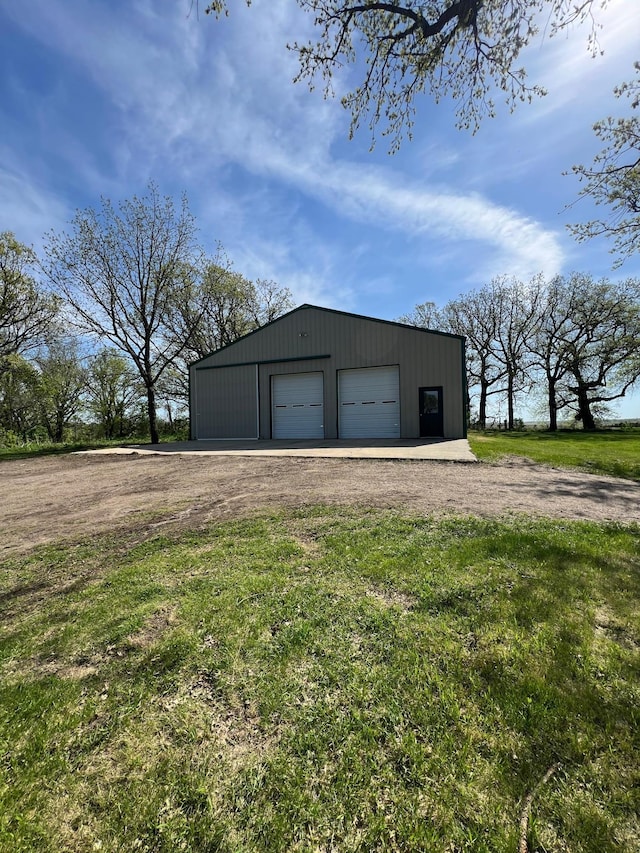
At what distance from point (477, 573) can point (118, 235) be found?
20.0m

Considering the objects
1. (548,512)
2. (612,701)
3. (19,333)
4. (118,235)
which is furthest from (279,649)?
(19,333)

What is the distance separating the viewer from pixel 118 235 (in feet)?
54.8

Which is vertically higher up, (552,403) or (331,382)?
(331,382)

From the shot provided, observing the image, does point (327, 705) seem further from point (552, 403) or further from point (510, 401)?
point (510, 401)

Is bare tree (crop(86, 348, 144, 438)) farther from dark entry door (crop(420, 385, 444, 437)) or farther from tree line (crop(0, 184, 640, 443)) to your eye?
dark entry door (crop(420, 385, 444, 437))

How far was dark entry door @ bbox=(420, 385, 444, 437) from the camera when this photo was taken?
13438 mm

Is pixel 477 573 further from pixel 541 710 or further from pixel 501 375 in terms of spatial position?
pixel 501 375

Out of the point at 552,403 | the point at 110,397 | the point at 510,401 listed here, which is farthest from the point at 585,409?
the point at 110,397

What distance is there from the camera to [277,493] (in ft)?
17.4

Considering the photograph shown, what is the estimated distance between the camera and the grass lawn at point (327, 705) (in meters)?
1.14

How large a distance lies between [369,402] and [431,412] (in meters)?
2.40

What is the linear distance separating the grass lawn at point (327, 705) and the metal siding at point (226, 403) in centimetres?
1356

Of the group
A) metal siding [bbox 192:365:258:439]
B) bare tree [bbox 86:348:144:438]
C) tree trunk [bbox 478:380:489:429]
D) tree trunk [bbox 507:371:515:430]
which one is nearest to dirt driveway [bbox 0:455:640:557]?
metal siding [bbox 192:365:258:439]

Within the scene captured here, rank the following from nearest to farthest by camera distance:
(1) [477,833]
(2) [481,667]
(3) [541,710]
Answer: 1. (1) [477,833]
2. (3) [541,710]
3. (2) [481,667]
